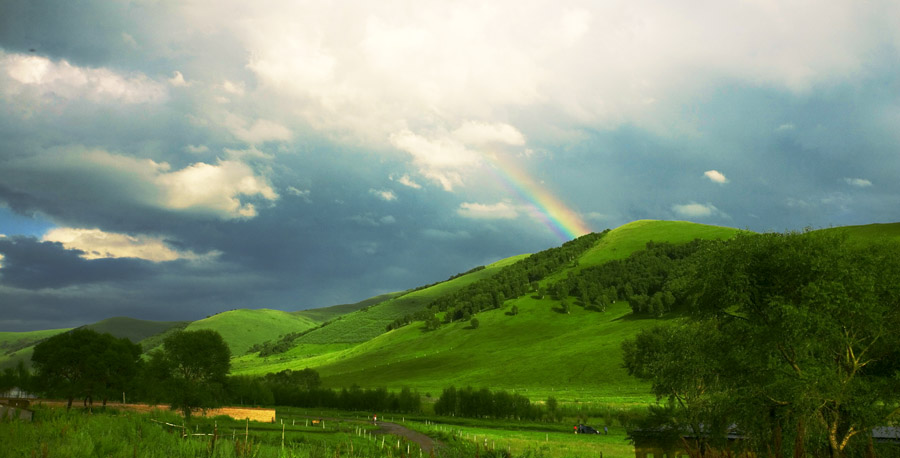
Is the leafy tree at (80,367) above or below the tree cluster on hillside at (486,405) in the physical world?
above

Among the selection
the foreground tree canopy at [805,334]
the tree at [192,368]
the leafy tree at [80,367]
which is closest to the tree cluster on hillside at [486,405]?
the tree at [192,368]

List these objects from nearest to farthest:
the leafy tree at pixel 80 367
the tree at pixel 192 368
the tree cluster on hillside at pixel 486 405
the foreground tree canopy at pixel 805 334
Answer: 1. the foreground tree canopy at pixel 805 334
2. the tree at pixel 192 368
3. the leafy tree at pixel 80 367
4. the tree cluster on hillside at pixel 486 405

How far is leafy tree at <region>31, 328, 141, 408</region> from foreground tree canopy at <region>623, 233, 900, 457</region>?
108 meters

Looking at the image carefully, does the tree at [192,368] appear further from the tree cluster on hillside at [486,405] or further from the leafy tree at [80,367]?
the tree cluster on hillside at [486,405]

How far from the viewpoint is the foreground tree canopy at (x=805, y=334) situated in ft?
98.3

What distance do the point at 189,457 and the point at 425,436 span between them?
6684cm

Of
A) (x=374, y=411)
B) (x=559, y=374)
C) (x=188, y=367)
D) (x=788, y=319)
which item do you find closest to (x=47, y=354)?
(x=188, y=367)

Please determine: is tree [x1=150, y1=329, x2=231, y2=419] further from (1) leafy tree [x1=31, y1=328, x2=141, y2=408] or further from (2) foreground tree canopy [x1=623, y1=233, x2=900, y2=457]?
(2) foreground tree canopy [x1=623, y1=233, x2=900, y2=457]

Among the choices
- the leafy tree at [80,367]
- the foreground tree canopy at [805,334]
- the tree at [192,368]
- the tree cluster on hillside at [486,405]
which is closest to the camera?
the foreground tree canopy at [805,334]

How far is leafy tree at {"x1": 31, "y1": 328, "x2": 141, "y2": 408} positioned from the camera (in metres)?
98.6

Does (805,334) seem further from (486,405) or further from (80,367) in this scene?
(80,367)

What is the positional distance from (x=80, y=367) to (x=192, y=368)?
21.5 meters

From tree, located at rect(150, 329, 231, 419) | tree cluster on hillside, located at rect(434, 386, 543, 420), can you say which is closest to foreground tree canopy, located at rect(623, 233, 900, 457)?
tree cluster on hillside, located at rect(434, 386, 543, 420)

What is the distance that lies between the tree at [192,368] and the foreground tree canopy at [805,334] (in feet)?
290
